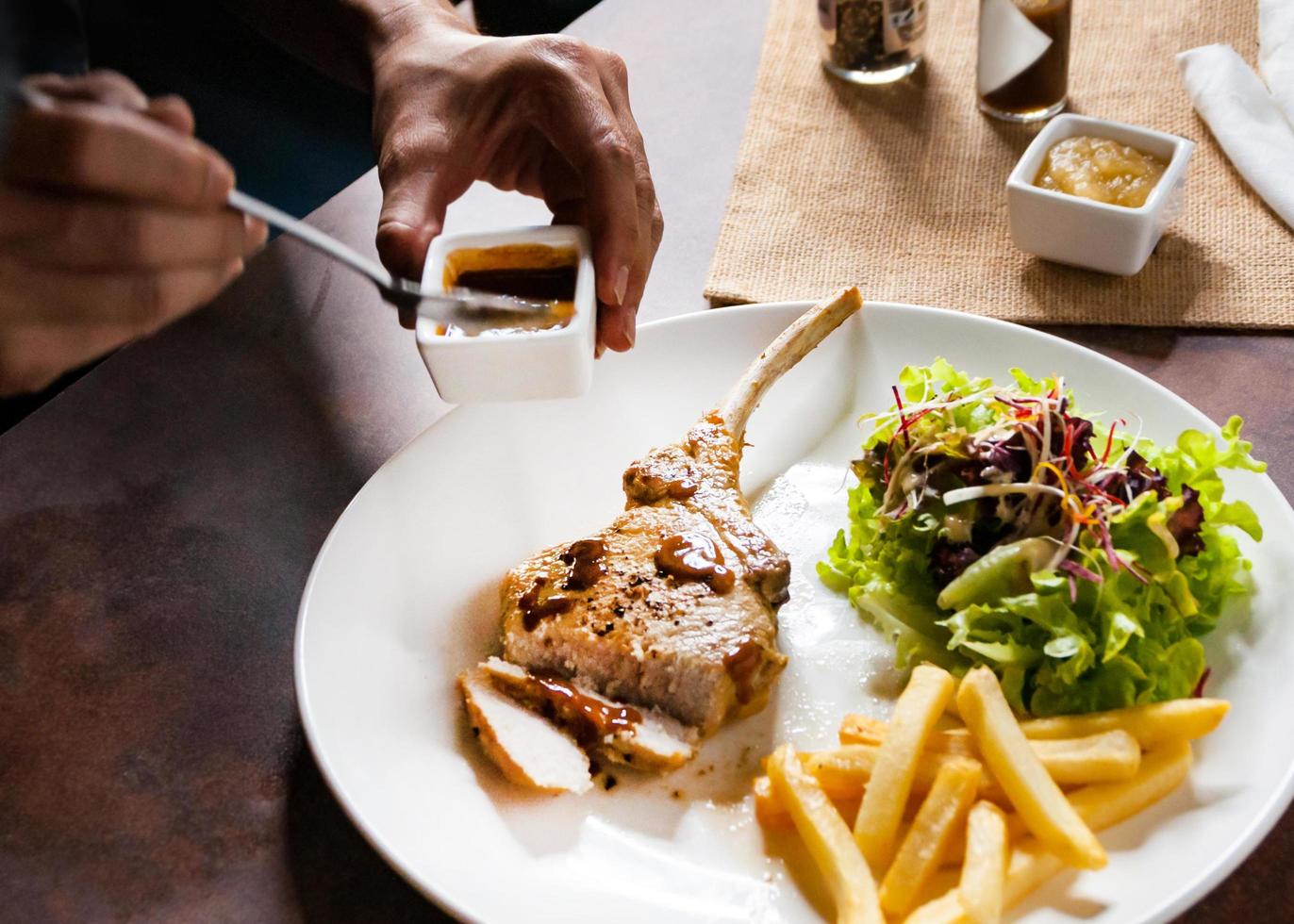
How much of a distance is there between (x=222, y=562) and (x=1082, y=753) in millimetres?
1612

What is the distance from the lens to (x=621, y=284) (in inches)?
82.6

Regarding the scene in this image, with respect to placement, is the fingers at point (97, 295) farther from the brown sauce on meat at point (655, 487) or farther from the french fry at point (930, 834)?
the french fry at point (930, 834)

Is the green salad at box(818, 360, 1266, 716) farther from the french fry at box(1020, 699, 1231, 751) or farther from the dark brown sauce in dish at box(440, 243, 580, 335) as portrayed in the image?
the dark brown sauce in dish at box(440, 243, 580, 335)

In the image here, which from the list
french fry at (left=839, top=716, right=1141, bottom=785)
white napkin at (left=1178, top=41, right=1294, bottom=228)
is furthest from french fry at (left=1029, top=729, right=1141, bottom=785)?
white napkin at (left=1178, top=41, right=1294, bottom=228)

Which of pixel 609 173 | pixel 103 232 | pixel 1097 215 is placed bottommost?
pixel 1097 215

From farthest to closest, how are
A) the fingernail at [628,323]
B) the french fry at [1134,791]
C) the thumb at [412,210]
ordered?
1. the fingernail at [628,323]
2. the thumb at [412,210]
3. the french fry at [1134,791]

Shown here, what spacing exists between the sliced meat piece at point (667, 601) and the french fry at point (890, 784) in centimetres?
28

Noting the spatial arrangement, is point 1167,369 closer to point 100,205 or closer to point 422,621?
point 422,621

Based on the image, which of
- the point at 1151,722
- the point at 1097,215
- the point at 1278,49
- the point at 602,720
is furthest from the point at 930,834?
the point at 1278,49

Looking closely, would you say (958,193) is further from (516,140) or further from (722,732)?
(722,732)

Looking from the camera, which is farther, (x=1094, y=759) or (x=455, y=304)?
(x=455, y=304)

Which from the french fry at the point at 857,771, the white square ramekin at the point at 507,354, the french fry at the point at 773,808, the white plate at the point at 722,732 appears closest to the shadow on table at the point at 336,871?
the white plate at the point at 722,732

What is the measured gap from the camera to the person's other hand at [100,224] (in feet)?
4.47

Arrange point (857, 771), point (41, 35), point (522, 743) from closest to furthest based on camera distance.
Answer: point (41, 35) < point (857, 771) < point (522, 743)
